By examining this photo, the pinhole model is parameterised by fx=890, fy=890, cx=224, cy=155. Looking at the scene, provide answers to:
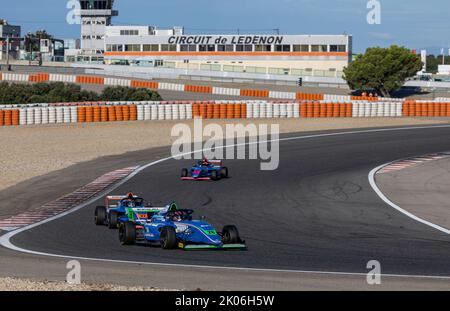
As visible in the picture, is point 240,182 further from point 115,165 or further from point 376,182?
point 115,165

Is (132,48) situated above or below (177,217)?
above

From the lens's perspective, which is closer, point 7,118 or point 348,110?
point 7,118

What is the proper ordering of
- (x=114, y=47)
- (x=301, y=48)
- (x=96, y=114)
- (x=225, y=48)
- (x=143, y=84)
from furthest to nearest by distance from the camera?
(x=114, y=47) < (x=225, y=48) < (x=301, y=48) < (x=143, y=84) < (x=96, y=114)

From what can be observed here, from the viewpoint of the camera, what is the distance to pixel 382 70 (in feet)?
294

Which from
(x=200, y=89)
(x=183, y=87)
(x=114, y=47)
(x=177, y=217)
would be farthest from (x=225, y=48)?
(x=177, y=217)

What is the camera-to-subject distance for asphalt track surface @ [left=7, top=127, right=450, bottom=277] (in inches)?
650

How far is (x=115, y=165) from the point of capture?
1303 inches

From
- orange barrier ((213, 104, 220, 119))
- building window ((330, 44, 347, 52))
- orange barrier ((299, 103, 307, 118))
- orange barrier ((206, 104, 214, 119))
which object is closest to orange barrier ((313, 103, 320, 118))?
orange barrier ((299, 103, 307, 118))

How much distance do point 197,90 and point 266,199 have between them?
195 feet

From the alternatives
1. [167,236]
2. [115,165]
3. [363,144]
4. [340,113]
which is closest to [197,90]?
[340,113]

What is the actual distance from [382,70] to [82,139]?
52.9 meters

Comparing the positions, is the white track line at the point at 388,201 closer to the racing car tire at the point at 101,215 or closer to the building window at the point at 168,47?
the racing car tire at the point at 101,215

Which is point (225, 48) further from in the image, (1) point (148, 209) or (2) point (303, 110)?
(1) point (148, 209)

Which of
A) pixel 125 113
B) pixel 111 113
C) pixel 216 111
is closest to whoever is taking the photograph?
pixel 111 113
